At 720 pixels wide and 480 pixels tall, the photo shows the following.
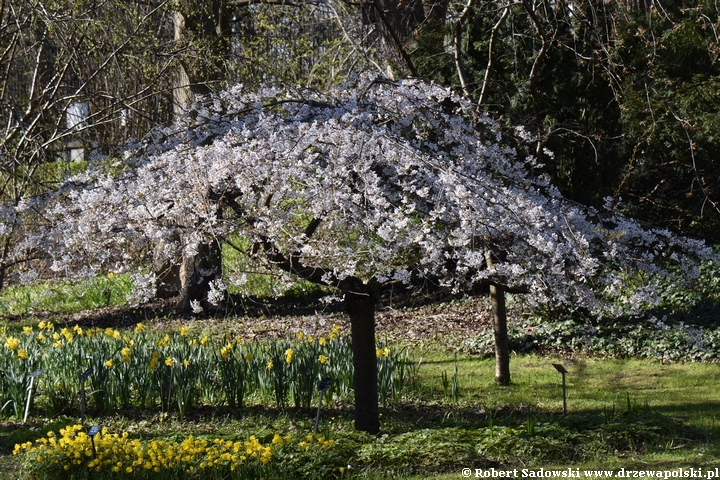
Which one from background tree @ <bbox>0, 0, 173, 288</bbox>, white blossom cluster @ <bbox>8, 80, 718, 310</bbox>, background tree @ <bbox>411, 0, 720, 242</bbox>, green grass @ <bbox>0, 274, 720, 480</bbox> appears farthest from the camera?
background tree @ <bbox>411, 0, 720, 242</bbox>

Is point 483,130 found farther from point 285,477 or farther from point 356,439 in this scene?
point 285,477

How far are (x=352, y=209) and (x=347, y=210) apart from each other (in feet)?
0.31

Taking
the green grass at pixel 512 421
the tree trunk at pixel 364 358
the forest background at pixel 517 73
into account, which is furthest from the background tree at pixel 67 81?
the tree trunk at pixel 364 358

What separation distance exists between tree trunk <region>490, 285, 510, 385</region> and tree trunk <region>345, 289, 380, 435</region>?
1.96 metres

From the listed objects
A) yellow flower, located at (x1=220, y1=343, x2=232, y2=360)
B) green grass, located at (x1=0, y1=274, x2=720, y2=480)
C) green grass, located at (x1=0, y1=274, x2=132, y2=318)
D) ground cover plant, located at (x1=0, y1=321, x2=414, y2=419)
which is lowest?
green grass, located at (x1=0, y1=274, x2=720, y2=480)

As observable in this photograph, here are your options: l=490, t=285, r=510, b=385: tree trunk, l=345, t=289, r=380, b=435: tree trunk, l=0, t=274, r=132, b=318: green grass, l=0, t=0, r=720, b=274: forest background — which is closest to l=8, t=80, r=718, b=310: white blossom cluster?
l=345, t=289, r=380, b=435: tree trunk

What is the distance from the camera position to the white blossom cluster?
13.8 feet

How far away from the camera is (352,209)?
13.9 ft

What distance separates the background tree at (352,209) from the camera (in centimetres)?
421

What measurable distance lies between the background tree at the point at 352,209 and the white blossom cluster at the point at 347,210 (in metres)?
0.01

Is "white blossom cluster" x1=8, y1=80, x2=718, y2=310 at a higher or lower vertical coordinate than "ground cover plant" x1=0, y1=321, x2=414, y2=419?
higher

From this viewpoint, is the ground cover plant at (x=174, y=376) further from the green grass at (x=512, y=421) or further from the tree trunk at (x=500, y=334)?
the tree trunk at (x=500, y=334)

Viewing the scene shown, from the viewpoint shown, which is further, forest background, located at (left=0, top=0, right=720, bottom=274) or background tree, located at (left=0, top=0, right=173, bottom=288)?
forest background, located at (left=0, top=0, right=720, bottom=274)

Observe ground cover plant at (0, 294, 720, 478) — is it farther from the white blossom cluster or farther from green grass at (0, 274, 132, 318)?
green grass at (0, 274, 132, 318)
